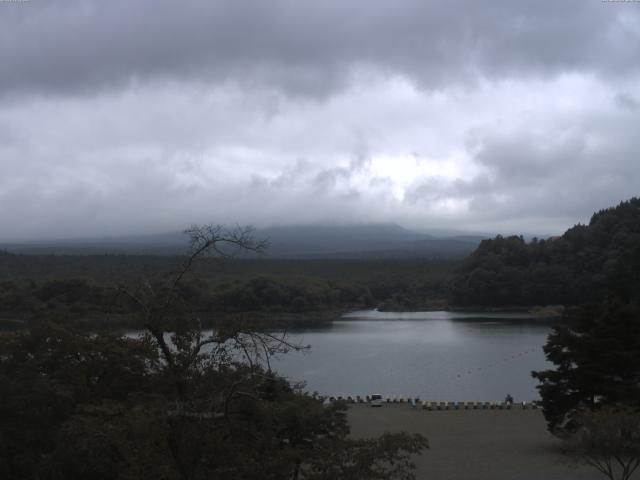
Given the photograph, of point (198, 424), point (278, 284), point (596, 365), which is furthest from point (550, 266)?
point (198, 424)

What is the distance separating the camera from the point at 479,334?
47.4m

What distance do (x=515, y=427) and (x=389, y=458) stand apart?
548 inches

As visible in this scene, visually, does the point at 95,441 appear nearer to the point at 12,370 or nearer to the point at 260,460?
the point at 260,460

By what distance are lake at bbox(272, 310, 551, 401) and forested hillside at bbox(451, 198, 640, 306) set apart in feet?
24.2

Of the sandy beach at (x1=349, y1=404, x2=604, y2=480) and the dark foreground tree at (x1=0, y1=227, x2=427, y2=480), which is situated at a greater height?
the dark foreground tree at (x1=0, y1=227, x2=427, y2=480)

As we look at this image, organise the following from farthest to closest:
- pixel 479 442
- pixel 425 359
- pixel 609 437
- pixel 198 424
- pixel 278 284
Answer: pixel 278 284
pixel 425 359
pixel 479 442
pixel 609 437
pixel 198 424

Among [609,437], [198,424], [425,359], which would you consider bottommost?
[425,359]

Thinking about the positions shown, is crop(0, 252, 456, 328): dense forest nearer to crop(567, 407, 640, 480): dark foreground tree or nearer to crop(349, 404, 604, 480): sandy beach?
crop(349, 404, 604, 480): sandy beach

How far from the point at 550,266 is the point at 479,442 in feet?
166

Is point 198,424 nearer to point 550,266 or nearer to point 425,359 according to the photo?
point 425,359

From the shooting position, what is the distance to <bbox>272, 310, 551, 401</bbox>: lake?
29094 mm

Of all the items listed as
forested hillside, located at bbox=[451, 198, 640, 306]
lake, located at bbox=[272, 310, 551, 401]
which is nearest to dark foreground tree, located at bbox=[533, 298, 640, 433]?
lake, located at bbox=[272, 310, 551, 401]

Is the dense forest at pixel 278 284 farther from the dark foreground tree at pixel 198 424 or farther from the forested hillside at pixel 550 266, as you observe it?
the dark foreground tree at pixel 198 424

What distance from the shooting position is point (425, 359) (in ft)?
121
